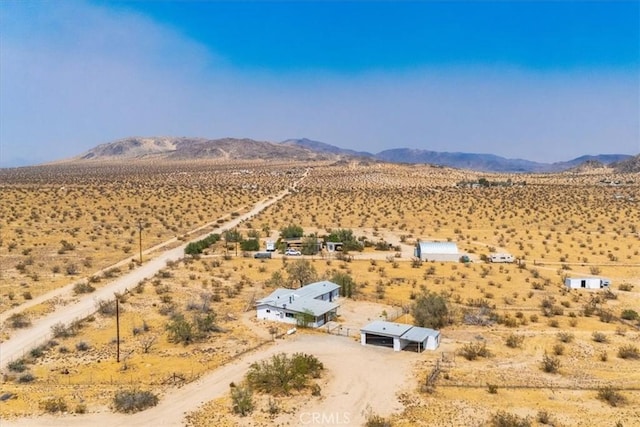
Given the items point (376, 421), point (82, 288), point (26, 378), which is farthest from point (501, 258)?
point (26, 378)

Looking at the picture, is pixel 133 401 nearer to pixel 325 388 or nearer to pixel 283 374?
pixel 283 374

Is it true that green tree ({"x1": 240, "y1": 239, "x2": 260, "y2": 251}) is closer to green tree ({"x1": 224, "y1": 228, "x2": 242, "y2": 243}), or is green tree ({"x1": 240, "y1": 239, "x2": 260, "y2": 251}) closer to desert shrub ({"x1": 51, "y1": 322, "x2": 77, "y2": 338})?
green tree ({"x1": 224, "y1": 228, "x2": 242, "y2": 243})

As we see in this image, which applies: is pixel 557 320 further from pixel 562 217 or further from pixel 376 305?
pixel 562 217

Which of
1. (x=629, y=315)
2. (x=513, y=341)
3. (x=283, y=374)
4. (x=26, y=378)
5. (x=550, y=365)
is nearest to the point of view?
(x=283, y=374)

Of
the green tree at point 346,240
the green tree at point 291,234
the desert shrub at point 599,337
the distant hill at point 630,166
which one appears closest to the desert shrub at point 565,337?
the desert shrub at point 599,337

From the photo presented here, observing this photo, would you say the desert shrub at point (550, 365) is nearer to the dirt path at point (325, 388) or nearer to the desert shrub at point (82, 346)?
the dirt path at point (325, 388)

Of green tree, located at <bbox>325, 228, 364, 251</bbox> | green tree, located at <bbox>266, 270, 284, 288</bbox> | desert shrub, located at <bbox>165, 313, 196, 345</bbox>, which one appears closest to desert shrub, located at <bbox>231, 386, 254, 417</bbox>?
desert shrub, located at <bbox>165, 313, 196, 345</bbox>

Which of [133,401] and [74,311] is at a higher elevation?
[74,311]
